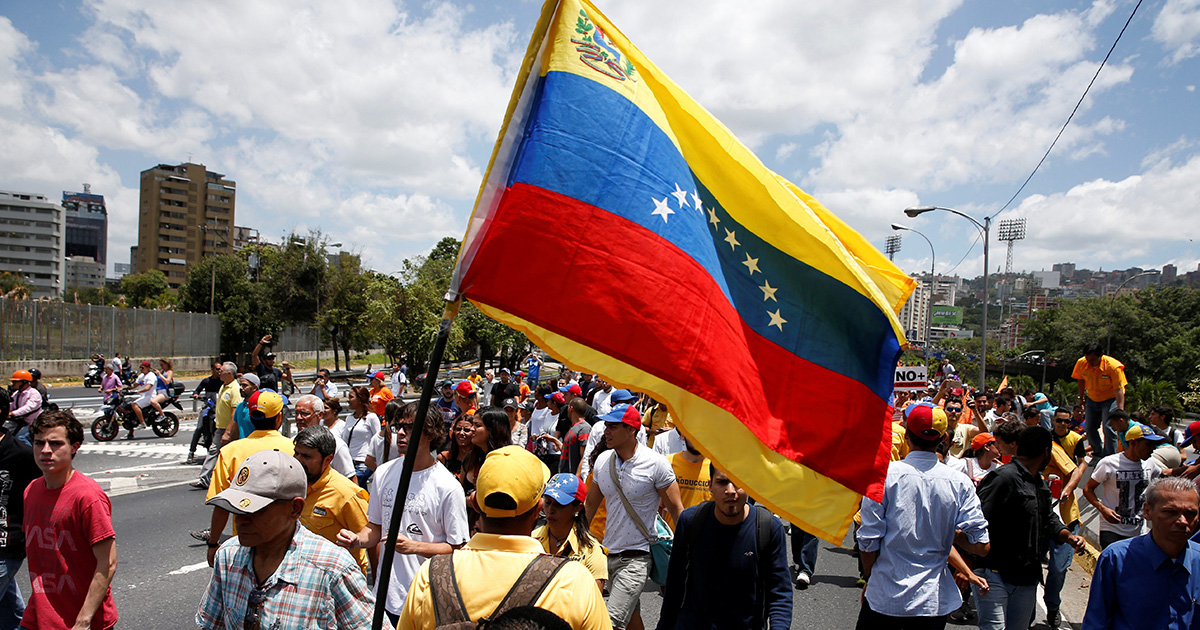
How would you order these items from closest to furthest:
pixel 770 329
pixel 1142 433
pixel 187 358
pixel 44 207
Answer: pixel 770 329
pixel 1142 433
pixel 187 358
pixel 44 207

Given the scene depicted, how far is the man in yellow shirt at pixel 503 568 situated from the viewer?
2.22m

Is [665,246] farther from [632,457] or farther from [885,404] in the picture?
[632,457]

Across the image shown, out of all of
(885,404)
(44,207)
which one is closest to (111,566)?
(885,404)

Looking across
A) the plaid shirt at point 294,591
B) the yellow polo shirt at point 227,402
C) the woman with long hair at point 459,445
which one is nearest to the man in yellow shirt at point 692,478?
the woman with long hair at point 459,445

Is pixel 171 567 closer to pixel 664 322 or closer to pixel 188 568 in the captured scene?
pixel 188 568

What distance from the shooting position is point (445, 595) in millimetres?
2264

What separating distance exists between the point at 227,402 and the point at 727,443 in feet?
25.5

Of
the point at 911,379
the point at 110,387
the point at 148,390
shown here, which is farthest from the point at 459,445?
the point at 110,387

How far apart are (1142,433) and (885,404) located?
14.3ft

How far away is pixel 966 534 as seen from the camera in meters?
4.05

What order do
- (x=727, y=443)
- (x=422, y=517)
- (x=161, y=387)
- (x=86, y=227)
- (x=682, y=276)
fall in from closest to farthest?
(x=727, y=443), (x=682, y=276), (x=422, y=517), (x=161, y=387), (x=86, y=227)

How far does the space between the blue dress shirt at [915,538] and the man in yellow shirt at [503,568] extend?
2.05m

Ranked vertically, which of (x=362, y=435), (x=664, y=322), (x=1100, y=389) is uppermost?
(x=664, y=322)

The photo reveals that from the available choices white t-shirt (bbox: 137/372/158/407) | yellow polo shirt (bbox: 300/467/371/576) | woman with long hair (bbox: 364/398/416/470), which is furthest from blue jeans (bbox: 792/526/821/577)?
white t-shirt (bbox: 137/372/158/407)
